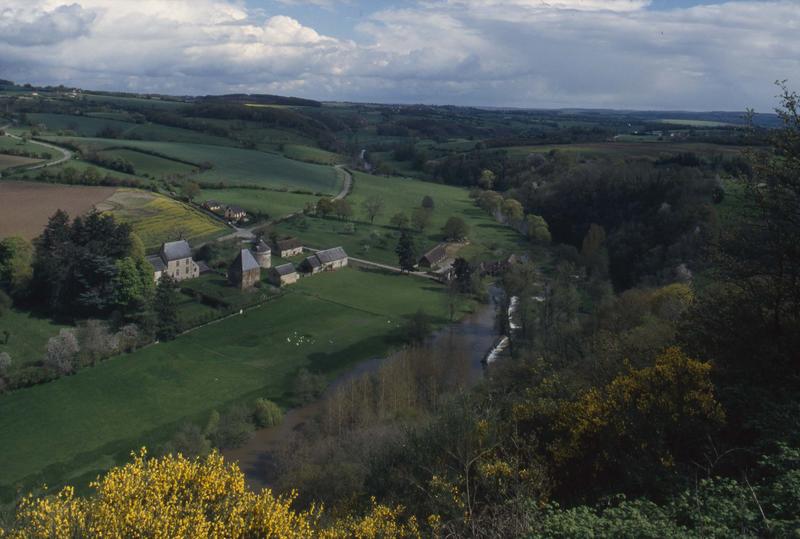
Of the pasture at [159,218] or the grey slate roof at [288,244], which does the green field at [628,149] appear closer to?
the grey slate roof at [288,244]

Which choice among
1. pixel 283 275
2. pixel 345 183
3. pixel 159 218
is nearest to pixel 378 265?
pixel 283 275

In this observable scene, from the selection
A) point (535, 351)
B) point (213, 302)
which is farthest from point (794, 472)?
point (213, 302)

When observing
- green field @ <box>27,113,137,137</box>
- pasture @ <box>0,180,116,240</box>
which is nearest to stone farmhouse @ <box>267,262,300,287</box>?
pasture @ <box>0,180,116,240</box>

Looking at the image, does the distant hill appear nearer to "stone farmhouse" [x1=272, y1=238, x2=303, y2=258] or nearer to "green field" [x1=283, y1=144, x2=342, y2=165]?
"green field" [x1=283, y1=144, x2=342, y2=165]

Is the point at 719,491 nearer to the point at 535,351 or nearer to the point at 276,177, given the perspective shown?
the point at 535,351

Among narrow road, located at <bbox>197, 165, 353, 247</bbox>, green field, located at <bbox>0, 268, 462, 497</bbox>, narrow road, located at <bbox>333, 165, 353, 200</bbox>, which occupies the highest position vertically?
narrow road, located at <bbox>333, 165, 353, 200</bbox>
